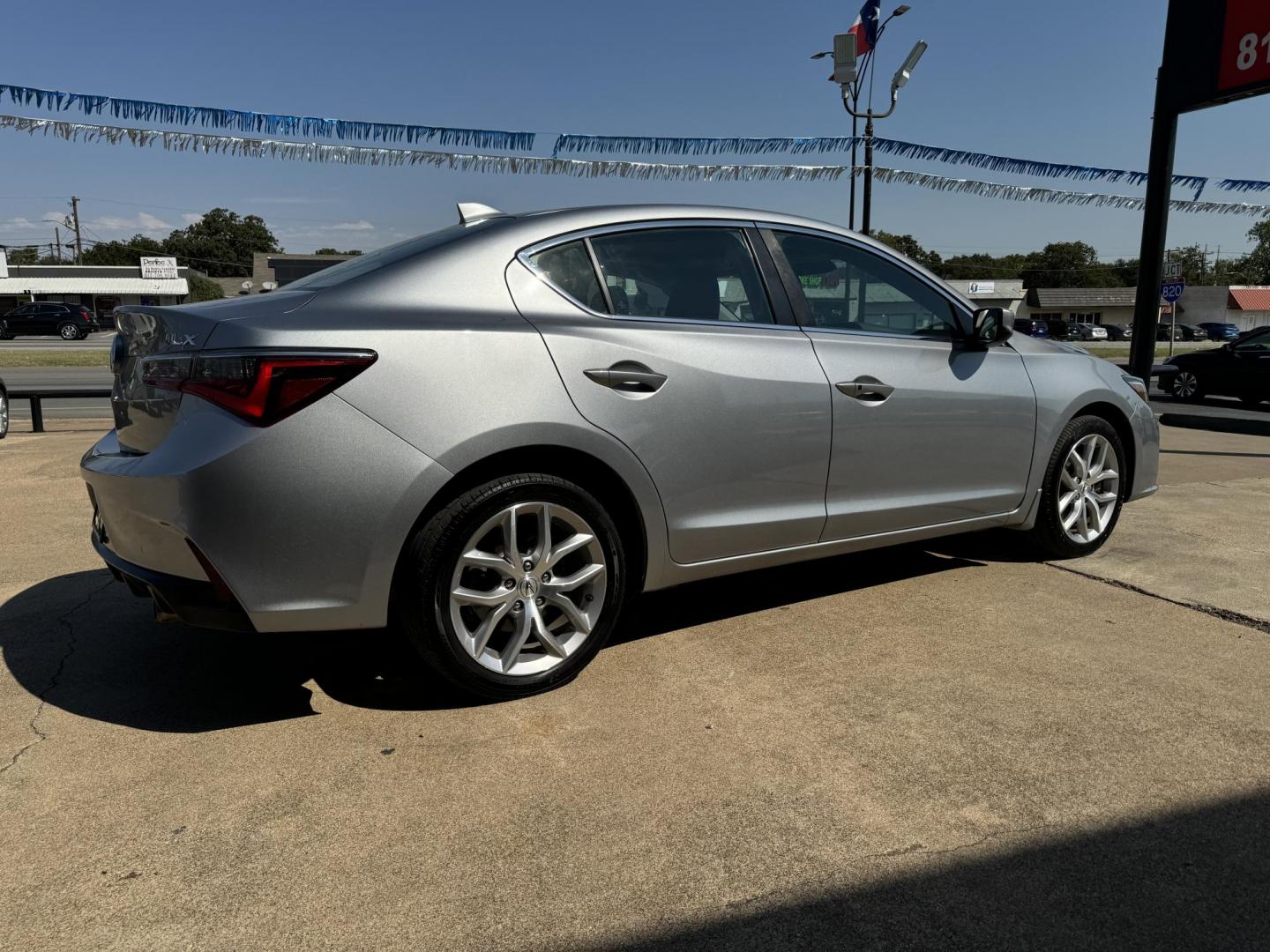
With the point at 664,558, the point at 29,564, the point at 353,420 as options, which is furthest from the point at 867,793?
the point at 29,564

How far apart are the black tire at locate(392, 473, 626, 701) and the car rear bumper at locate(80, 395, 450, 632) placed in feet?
0.22

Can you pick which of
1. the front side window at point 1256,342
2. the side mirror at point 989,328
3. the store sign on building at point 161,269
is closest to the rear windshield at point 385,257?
the side mirror at point 989,328

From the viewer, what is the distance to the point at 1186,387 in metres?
17.0

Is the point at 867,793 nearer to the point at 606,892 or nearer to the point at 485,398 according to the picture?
the point at 606,892

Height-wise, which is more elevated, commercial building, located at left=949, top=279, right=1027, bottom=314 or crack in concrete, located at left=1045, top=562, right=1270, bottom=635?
commercial building, located at left=949, top=279, right=1027, bottom=314

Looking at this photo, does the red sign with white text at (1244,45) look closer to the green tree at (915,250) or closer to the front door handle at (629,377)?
the front door handle at (629,377)

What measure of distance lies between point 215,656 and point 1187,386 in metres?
18.1

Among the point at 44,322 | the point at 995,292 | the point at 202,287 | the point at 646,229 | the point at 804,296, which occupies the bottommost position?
the point at 44,322

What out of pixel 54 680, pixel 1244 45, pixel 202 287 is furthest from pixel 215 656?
pixel 202 287

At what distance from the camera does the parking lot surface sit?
6.27ft

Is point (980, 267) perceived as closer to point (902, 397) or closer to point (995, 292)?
point (995, 292)

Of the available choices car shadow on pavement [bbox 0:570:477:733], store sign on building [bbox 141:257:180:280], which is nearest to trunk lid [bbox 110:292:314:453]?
car shadow on pavement [bbox 0:570:477:733]

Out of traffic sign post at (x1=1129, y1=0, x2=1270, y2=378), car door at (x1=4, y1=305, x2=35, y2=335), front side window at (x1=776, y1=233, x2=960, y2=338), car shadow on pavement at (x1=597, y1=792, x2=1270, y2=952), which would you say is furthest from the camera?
car door at (x1=4, y1=305, x2=35, y2=335)

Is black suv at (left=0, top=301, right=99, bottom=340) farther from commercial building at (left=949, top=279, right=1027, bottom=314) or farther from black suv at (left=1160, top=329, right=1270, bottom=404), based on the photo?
commercial building at (left=949, top=279, right=1027, bottom=314)
